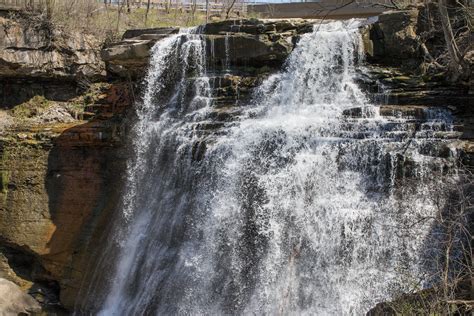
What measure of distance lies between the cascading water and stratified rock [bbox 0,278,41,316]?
1.47 m

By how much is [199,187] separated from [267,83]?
3217mm

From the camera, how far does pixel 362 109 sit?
10.7m

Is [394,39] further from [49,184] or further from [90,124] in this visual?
[49,184]

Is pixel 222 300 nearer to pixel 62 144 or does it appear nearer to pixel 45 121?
pixel 62 144

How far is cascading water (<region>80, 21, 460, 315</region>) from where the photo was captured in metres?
8.74

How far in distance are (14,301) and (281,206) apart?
19.1 ft

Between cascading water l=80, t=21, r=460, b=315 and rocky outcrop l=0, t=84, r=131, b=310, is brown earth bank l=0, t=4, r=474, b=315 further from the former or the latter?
cascading water l=80, t=21, r=460, b=315

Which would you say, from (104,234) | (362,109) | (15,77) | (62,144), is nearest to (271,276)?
(362,109)

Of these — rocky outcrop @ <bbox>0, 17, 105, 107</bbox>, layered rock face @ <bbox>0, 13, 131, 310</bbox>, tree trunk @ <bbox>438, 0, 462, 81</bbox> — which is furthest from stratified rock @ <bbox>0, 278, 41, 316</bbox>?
tree trunk @ <bbox>438, 0, 462, 81</bbox>

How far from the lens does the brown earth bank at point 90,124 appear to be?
11867 mm

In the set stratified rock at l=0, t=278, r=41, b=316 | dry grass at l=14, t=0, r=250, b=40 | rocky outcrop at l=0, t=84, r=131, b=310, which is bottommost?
stratified rock at l=0, t=278, r=41, b=316

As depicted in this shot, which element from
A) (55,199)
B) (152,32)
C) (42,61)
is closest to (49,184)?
(55,199)

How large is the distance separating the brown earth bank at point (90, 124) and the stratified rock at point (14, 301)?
26 cm

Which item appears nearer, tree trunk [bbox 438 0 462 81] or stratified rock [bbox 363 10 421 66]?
tree trunk [bbox 438 0 462 81]
